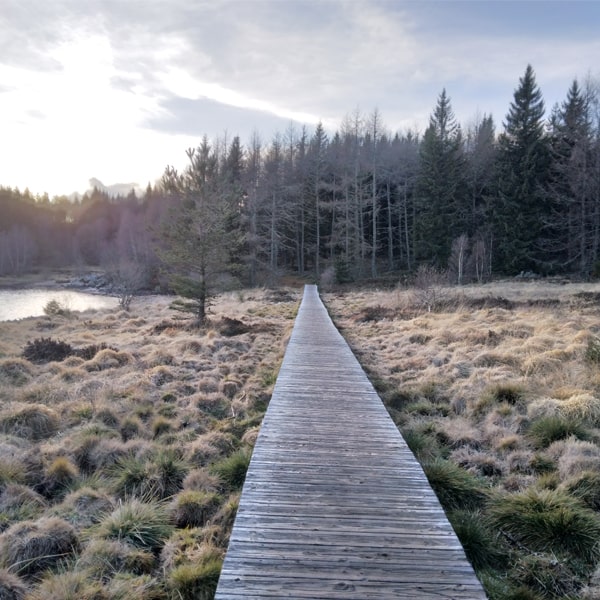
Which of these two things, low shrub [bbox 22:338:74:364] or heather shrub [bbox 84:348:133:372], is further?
low shrub [bbox 22:338:74:364]

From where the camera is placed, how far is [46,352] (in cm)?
1191

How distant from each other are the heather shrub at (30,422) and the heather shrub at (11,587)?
3.65m

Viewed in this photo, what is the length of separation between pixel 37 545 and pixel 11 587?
0.53m

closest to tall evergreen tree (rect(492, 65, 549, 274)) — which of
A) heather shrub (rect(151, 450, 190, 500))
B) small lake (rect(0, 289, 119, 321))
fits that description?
small lake (rect(0, 289, 119, 321))

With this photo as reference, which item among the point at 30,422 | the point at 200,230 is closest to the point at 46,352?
the point at 30,422

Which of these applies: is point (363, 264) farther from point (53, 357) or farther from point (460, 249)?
point (53, 357)

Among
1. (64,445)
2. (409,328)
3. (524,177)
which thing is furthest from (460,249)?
(64,445)

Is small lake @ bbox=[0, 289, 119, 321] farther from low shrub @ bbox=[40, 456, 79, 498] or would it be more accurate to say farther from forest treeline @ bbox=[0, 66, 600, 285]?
low shrub @ bbox=[40, 456, 79, 498]

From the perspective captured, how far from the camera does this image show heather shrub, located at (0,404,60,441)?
264 inches

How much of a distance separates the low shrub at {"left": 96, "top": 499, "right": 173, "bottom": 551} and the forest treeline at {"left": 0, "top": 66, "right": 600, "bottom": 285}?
41.6ft

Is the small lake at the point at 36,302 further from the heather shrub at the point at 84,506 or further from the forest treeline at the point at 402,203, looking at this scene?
the heather shrub at the point at 84,506

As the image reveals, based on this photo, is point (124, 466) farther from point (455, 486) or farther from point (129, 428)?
point (455, 486)

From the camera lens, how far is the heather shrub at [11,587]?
3273 mm

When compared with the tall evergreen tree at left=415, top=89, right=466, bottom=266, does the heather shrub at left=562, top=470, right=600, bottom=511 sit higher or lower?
lower
